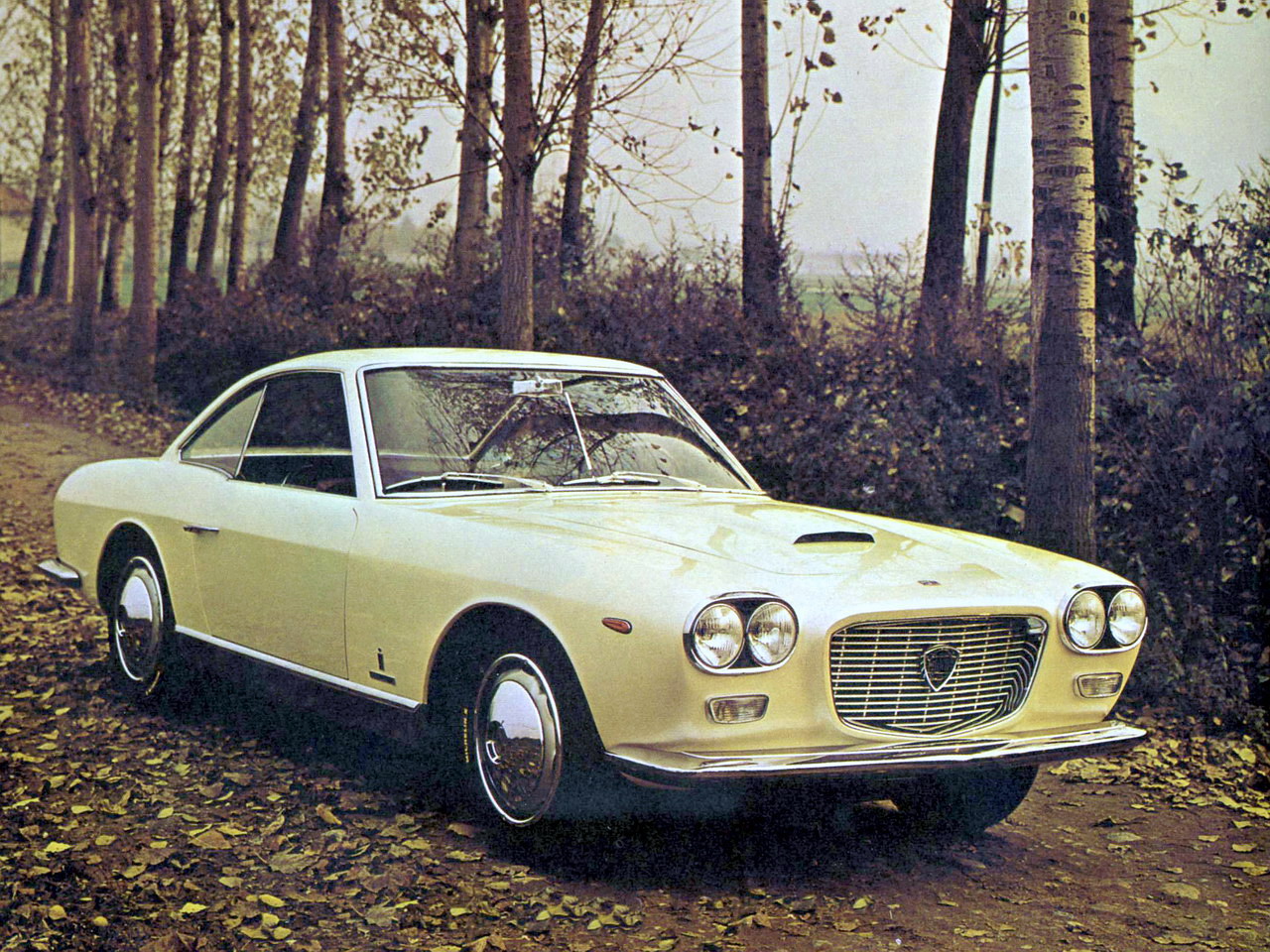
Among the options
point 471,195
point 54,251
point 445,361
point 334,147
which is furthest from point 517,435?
point 54,251

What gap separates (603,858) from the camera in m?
4.46

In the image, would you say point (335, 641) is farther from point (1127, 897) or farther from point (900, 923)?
point (1127, 897)

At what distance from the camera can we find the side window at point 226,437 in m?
6.23

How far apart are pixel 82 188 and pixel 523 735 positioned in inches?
809

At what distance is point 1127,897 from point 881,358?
631cm

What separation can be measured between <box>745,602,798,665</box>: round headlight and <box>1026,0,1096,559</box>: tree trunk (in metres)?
3.68

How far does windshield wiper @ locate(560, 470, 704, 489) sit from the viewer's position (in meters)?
5.36

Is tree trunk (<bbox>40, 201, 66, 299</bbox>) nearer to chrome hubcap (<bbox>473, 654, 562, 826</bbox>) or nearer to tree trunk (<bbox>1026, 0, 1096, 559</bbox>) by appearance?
tree trunk (<bbox>1026, 0, 1096, 559</bbox>)

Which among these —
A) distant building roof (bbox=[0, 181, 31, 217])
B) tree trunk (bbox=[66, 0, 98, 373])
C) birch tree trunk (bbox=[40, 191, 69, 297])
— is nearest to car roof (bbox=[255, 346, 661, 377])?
tree trunk (bbox=[66, 0, 98, 373])

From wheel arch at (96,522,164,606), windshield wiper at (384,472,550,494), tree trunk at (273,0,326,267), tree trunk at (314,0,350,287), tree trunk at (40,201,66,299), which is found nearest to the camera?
windshield wiper at (384,472,550,494)

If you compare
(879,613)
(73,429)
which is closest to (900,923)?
(879,613)

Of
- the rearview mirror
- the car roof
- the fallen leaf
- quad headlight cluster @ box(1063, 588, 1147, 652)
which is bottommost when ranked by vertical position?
the fallen leaf

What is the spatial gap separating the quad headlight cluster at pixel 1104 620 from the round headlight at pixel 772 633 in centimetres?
107

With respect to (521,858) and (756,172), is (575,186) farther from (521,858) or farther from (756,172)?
(521,858)
